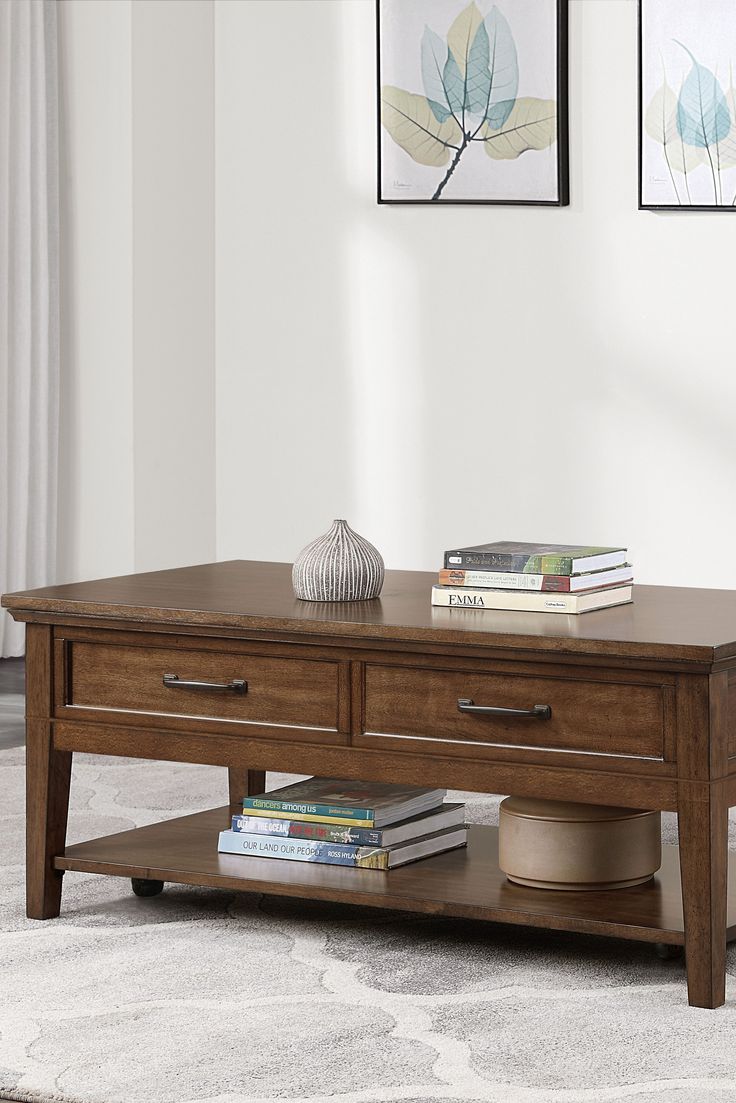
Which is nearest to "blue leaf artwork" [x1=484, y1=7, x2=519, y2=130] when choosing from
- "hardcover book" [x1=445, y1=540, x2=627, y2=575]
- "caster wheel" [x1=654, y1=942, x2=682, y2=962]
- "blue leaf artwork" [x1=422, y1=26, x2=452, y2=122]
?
"blue leaf artwork" [x1=422, y1=26, x2=452, y2=122]

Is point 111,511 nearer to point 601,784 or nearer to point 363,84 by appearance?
point 363,84

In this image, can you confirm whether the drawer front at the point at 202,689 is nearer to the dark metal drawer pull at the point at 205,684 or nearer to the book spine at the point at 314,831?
the dark metal drawer pull at the point at 205,684

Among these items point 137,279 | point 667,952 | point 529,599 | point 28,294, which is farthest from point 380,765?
point 28,294

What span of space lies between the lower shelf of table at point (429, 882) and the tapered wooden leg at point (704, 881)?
6 cm

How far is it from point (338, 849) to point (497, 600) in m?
0.46

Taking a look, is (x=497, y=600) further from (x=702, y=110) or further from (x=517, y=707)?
(x=702, y=110)

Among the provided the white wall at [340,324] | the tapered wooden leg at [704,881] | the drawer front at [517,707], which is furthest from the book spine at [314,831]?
the white wall at [340,324]

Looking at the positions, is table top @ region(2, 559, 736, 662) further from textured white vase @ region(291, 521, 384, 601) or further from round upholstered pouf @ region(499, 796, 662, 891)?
round upholstered pouf @ region(499, 796, 662, 891)

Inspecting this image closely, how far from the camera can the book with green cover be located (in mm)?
2619

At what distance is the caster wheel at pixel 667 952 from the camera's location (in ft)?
7.86

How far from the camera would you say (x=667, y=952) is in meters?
2.40

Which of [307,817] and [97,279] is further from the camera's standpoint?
[97,279]

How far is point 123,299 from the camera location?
5090 mm

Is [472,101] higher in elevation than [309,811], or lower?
higher
